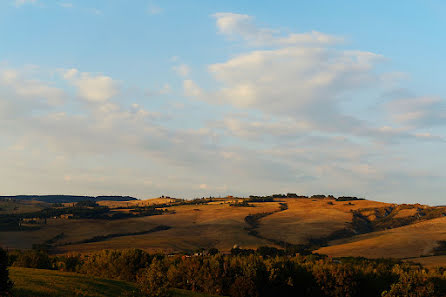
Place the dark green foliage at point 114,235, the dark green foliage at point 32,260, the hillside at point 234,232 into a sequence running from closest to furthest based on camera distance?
1. the dark green foliage at point 32,260
2. the hillside at point 234,232
3. the dark green foliage at point 114,235

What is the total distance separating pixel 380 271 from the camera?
51.3 m

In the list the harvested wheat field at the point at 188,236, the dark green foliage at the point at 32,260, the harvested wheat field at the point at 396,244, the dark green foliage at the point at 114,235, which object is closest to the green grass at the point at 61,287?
the dark green foliage at the point at 32,260

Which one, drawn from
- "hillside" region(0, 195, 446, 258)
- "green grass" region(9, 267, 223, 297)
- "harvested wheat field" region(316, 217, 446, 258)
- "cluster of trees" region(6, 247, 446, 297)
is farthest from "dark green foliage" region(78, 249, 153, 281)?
"harvested wheat field" region(316, 217, 446, 258)

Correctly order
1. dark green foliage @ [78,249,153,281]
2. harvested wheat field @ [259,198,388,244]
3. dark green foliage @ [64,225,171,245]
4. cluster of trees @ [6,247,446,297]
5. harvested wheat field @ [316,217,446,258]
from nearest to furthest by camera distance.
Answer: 1. cluster of trees @ [6,247,446,297]
2. dark green foliage @ [78,249,153,281]
3. harvested wheat field @ [316,217,446,258]
4. dark green foliage @ [64,225,171,245]
5. harvested wheat field @ [259,198,388,244]

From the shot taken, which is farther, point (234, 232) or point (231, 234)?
point (234, 232)

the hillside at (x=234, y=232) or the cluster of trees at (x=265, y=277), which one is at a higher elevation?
the cluster of trees at (x=265, y=277)

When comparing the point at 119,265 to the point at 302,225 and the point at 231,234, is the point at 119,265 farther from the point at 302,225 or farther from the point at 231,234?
the point at 302,225

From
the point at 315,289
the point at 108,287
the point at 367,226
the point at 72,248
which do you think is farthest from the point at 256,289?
the point at 367,226

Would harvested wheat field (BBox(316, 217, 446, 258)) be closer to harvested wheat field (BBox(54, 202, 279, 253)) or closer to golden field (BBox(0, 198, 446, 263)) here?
golden field (BBox(0, 198, 446, 263))

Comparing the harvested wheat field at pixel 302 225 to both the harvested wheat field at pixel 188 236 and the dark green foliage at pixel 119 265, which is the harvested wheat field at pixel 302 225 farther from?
the dark green foliage at pixel 119 265

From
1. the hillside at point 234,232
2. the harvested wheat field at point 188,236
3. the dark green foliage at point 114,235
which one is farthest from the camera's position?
the dark green foliage at point 114,235

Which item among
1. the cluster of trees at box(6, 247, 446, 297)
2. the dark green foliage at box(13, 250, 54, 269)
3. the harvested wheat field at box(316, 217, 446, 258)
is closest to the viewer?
the cluster of trees at box(6, 247, 446, 297)

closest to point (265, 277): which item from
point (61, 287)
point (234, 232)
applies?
point (61, 287)

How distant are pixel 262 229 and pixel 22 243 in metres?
88.7
